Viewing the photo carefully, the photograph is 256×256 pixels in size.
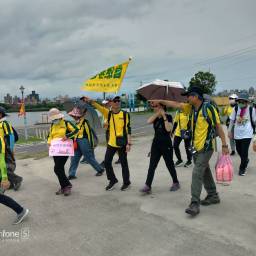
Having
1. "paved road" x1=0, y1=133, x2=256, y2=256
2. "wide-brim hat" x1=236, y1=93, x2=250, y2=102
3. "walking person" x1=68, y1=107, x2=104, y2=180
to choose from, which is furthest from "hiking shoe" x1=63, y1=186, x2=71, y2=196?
"wide-brim hat" x1=236, y1=93, x2=250, y2=102

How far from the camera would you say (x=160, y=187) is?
21.2 feet

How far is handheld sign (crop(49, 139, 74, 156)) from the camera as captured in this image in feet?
20.2

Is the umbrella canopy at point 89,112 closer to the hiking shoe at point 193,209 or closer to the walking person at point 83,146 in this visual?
the walking person at point 83,146

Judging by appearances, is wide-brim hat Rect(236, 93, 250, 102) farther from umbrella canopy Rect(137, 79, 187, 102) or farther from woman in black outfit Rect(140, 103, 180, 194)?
woman in black outfit Rect(140, 103, 180, 194)

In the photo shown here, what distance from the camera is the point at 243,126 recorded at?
7195mm

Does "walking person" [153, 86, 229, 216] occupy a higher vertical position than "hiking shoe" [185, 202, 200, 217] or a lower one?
higher

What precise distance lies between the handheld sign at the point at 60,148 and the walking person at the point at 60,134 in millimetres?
97

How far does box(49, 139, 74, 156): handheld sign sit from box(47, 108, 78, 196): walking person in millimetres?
97

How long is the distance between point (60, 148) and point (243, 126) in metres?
3.79

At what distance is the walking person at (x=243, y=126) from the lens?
7113mm

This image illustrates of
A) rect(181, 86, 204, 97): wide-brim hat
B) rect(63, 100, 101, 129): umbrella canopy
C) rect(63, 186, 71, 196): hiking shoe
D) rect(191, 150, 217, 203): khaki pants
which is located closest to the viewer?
rect(191, 150, 217, 203): khaki pants

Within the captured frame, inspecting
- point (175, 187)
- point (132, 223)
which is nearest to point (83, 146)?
point (175, 187)

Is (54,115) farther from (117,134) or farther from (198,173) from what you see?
(198,173)

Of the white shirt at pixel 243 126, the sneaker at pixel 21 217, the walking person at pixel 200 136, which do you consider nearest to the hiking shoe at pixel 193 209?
the walking person at pixel 200 136
